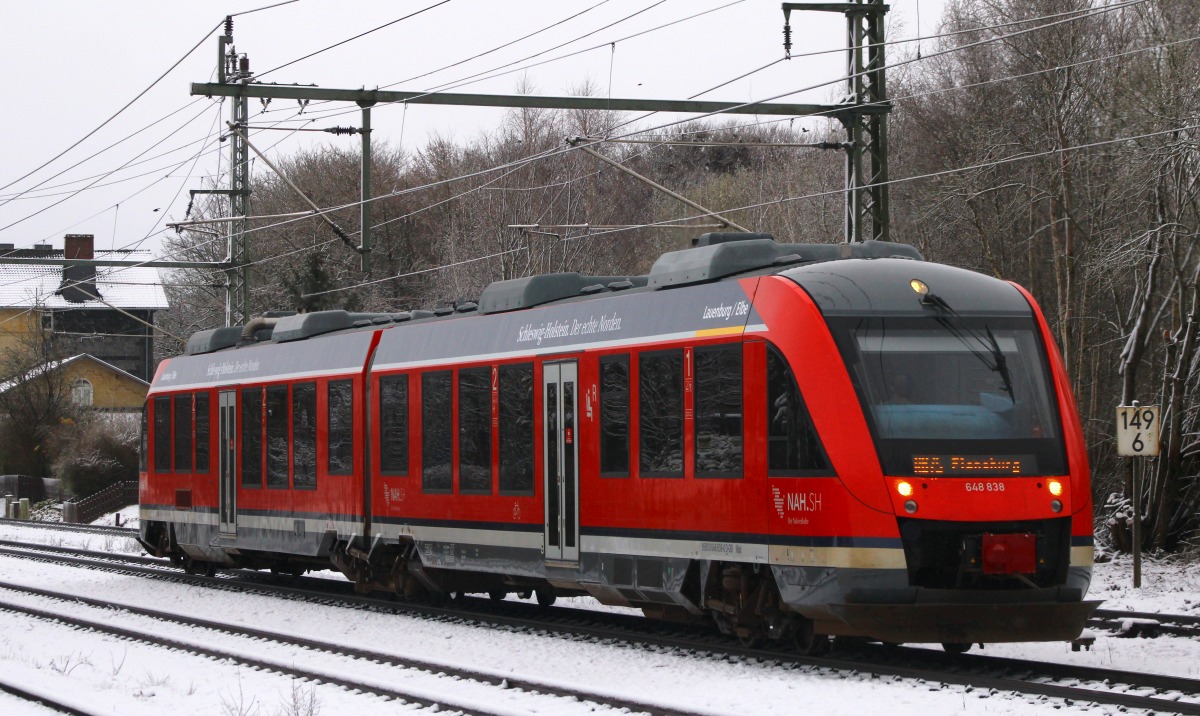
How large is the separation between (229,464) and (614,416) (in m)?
9.65

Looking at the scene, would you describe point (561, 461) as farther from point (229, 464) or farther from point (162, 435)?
point (162, 435)

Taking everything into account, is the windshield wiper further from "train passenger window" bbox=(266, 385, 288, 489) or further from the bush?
the bush

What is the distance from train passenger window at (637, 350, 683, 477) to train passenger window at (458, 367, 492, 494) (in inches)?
109

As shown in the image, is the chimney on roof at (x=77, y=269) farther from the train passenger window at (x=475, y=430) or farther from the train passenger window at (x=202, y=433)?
the train passenger window at (x=475, y=430)

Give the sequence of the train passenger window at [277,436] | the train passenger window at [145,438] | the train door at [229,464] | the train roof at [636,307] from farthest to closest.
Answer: the train passenger window at [145,438]
the train door at [229,464]
the train passenger window at [277,436]
the train roof at [636,307]

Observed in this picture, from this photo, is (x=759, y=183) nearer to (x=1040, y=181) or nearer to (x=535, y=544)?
(x=1040, y=181)

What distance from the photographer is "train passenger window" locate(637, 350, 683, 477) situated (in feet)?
41.8

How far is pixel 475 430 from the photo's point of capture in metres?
15.8

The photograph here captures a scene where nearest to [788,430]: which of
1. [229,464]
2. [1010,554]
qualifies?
[1010,554]

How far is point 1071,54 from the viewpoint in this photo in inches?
1101

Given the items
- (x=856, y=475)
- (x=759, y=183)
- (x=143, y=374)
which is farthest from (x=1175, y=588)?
(x=143, y=374)

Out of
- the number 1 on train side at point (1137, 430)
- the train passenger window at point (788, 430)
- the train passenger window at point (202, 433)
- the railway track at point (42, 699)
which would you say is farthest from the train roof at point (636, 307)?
the number 1 on train side at point (1137, 430)

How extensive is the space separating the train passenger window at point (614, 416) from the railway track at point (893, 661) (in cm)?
152

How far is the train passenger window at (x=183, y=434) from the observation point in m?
23.0
